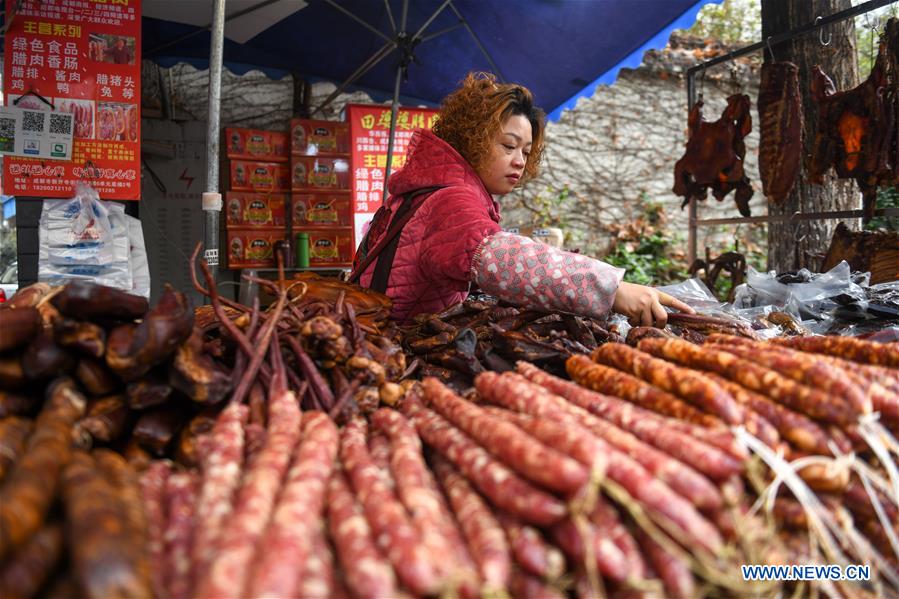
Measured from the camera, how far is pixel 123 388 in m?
1.55

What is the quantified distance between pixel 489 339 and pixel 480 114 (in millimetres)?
1405

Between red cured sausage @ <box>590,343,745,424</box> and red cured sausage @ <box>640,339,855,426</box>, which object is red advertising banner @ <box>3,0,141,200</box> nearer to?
red cured sausage @ <box>590,343,745,424</box>

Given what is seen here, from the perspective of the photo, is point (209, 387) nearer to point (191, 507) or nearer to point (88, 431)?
point (88, 431)

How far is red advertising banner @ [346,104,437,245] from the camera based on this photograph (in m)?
7.55

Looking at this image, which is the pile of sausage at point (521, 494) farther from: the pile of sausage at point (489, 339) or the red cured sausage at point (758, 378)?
the pile of sausage at point (489, 339)

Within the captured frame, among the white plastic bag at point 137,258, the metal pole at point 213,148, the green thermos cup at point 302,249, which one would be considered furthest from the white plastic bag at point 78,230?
the green thermos cup at point 302,249

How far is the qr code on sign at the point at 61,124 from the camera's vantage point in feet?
14.2

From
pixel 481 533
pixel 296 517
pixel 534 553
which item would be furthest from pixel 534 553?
pixel 296 517

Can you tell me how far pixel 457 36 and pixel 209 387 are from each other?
5982 mm

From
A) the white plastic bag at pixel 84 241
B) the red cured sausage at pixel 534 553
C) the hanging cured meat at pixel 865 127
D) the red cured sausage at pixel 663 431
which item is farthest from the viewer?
the white plastic bag at pixel 84 241

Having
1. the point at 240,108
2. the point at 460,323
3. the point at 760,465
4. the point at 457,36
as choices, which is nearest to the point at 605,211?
the point at 457,36

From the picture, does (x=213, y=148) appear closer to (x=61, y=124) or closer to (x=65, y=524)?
(x=61, y=124)

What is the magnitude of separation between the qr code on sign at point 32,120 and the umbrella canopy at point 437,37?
2.02 m

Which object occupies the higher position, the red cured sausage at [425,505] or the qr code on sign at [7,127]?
the qr code on sign at [7,127]
